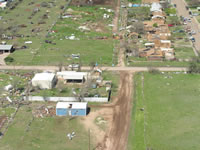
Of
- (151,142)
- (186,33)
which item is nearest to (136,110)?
(151,142)

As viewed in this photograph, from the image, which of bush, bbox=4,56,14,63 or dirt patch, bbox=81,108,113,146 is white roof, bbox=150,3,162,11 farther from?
dirt patch, bbox=81,108,113,146

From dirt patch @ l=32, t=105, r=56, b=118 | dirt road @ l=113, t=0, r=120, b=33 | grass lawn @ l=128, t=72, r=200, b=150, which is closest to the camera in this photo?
grass lawn @ l=128, t=72, r=200, b=150

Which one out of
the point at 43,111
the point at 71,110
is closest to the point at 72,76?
the point at 43,111

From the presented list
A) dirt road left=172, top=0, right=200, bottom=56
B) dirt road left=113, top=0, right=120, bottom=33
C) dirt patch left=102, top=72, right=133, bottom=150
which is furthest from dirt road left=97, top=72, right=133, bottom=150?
dirt road left=113, top=0, right=120, bottom=33

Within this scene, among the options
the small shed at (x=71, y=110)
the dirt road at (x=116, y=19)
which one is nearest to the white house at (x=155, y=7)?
the dirt road at (x=116, y=19)

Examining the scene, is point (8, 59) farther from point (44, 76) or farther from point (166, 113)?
point (166, 113)

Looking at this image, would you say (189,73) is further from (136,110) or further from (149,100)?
(136,110)
